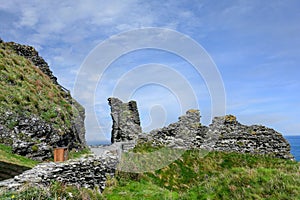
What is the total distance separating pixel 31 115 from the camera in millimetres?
17797

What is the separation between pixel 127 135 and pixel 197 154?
10069 millimetres

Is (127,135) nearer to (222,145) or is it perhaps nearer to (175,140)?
(175,140)

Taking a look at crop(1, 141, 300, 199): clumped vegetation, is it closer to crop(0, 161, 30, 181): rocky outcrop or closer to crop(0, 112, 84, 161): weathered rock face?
crop(0, 161, 30, 181): rocky outcrop

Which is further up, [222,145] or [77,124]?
[77,124]

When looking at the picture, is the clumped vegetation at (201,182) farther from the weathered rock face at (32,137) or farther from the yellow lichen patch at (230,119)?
the weathered rock face at (32,137)

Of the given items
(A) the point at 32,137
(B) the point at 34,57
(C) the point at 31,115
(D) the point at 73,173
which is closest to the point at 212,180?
(D) the point at 73,173

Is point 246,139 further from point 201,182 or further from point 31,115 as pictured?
point 31,115

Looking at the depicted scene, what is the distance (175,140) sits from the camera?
930 inches

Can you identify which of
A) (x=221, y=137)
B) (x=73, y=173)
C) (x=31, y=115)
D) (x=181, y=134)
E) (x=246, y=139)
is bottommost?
(x=73, y=173)

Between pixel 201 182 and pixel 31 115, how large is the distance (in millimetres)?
11925

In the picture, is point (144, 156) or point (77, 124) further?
point (77, 124)

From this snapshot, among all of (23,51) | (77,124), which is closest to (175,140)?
(77,124)

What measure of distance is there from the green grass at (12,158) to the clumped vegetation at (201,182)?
4.10m

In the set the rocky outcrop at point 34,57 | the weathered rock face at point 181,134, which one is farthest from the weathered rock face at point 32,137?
the rocky outcrop at point 34,57
